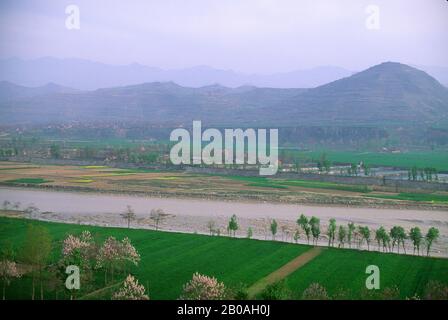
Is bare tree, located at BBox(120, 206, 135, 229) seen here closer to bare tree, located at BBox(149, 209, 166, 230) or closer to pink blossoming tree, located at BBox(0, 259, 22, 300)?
bare tree, located at BBox(149, 209, 166, 230)

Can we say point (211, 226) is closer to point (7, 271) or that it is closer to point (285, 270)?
point (285, 270)

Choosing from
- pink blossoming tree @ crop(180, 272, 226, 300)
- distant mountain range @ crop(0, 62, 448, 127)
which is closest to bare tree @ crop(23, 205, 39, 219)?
pink blossoming tree @ crop(180, 272, 226, 300)

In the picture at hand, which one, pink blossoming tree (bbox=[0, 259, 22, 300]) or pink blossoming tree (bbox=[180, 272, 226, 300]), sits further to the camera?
pink blossoming tree (bbox=[0, 259, 22, 300])

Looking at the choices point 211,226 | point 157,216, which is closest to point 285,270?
point 211,226

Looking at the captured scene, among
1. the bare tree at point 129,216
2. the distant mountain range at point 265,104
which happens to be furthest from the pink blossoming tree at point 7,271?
the distant mountain range at point 265,104

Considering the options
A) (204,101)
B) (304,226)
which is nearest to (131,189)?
(304,226)

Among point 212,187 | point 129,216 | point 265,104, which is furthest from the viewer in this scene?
point 265,104
